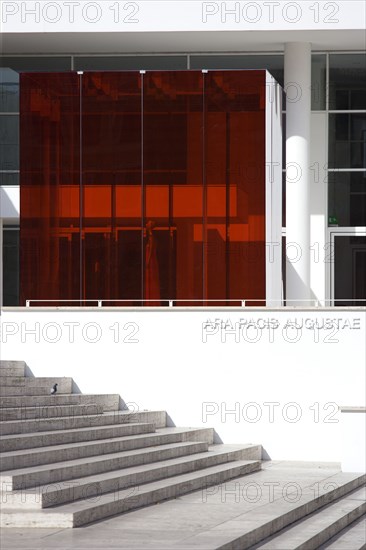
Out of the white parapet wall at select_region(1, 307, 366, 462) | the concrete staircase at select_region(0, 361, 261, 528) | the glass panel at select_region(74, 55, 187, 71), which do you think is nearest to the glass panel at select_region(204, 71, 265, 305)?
the white parapet wall at select_region(1, 307, 366, 462)

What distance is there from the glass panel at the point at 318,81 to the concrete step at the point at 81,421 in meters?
8.09

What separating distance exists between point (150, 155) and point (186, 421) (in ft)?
16.5

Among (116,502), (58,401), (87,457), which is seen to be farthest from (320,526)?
(58,401)

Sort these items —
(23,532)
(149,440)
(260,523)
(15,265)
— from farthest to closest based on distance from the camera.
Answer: (15,265), (149,440), (260,523), (23,532)

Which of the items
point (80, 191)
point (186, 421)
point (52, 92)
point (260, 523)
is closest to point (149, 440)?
Result: point (186, 421)

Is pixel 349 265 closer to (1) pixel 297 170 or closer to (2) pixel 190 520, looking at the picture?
(1) pixel 297 170

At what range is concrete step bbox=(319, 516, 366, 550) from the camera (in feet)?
39.8

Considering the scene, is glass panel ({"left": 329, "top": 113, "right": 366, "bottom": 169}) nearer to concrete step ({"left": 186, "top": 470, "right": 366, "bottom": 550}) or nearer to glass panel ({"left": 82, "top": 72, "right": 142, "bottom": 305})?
glass panel ({"left": 82, "top": 72, "right": 142, "bottom": 305})

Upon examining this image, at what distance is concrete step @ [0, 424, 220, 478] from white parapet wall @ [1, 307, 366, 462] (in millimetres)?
853

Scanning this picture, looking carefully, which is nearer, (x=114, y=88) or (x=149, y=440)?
(x=149, y=440)

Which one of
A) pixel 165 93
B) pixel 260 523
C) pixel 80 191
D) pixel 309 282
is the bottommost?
pixel 260 523

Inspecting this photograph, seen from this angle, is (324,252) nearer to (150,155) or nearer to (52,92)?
(150,155)

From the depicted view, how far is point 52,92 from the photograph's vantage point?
2088 cm

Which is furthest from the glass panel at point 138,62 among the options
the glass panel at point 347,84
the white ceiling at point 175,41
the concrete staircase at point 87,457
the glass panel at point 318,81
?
the concrete staircase at point 87,457
